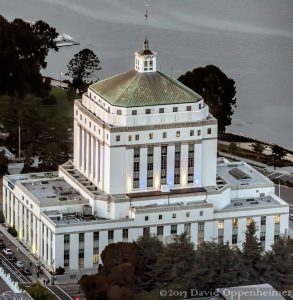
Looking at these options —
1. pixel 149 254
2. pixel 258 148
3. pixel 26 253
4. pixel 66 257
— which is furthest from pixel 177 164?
pixel 258 148

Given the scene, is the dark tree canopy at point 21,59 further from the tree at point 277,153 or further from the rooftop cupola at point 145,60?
the rooftop cupola at point 145,60

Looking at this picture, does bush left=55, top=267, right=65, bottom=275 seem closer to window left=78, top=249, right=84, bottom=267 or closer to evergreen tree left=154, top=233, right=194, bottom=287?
window left=78, top=249, right=84, bottom=267

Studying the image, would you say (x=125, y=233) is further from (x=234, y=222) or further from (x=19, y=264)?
(x=234, y=222)

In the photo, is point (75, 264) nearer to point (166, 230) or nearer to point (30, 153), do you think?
point (166, 230)

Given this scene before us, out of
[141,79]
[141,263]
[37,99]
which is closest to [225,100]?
[37,99]

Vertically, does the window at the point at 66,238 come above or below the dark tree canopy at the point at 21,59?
below

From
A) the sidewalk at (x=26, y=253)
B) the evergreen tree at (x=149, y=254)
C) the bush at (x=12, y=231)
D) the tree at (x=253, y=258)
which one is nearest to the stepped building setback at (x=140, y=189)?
the sidewalk at (x=26, y=253)

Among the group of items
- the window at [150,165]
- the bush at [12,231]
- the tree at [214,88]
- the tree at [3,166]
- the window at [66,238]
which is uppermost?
the tree at [214,88]
